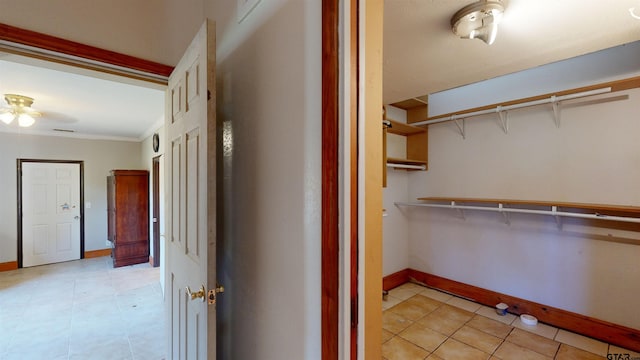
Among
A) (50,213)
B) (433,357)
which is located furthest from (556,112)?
(50,213)

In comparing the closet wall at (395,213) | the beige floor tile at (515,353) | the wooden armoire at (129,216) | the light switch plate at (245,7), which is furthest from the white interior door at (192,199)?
the wooden armoire at (129,216)

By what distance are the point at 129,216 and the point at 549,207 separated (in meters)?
5.94

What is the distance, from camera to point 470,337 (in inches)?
91.2

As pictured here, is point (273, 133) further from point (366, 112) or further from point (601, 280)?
point (601, 280)

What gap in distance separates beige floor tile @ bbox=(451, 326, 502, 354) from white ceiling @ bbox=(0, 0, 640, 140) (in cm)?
219

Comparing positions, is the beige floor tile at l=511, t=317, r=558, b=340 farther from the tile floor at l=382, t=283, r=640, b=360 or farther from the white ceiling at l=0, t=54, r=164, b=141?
the white ceiling at l=0, t=54, r=164, b=141

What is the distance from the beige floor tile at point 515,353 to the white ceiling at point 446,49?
7.20 feet

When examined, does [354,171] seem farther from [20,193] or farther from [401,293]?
[20,193]

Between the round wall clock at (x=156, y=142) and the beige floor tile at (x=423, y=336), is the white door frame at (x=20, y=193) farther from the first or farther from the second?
the beige floor tile at (x=423, y=336)

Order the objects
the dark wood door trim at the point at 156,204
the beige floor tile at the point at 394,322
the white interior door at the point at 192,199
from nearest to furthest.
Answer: the white interior door at the point at 192,199, the beige floor tile at the point at 394,322, the dark wood door trim at the point at 156,204

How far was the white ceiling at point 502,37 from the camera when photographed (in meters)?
1.39

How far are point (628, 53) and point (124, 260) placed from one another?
688 cm

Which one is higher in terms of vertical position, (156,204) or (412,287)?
(156,204)

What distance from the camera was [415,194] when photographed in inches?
140
